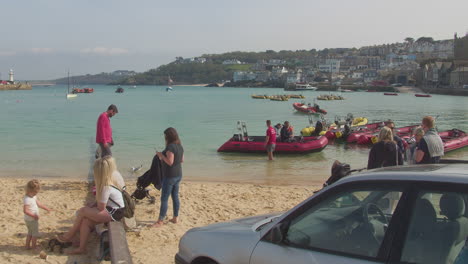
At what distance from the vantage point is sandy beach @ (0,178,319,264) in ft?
22.7

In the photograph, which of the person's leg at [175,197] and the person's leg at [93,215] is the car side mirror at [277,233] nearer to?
the person's leg at [93,215]

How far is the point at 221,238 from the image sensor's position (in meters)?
4.25

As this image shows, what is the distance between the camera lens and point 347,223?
369 cm

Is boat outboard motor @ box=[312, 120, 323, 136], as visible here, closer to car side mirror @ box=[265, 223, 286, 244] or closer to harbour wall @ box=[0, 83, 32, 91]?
car side mirror @ box=[265, 223, 286, 244]

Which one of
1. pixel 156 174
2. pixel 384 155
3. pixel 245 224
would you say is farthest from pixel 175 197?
pixel 245 224

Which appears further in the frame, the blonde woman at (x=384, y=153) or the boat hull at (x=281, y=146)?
the boat hull at (x=281, y=146)

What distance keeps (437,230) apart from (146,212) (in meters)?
7.08

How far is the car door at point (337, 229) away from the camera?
3.36 metres

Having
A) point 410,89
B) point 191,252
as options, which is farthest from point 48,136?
point 410,89

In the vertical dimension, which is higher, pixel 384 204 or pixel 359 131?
pixel 384 204

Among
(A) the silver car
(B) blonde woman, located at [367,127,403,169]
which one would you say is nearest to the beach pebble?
(A) the silver car

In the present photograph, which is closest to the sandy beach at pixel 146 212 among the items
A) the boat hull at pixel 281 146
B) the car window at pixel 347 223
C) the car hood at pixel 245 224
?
the car hood at pixel 245 224

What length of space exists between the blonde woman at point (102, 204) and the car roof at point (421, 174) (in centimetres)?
405

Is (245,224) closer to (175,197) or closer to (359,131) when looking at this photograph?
(175,197)
